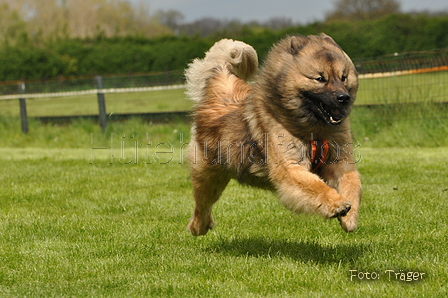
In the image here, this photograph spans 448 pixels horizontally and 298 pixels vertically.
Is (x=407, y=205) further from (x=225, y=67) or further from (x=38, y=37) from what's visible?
(x=38, y=37)

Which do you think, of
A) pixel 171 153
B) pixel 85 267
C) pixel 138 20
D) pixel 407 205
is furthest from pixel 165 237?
pixel 138 20

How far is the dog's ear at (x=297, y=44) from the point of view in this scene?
4.13 metres

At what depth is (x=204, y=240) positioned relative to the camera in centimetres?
488

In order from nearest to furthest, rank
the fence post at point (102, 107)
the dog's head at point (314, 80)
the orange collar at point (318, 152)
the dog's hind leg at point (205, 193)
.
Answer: the dog's head at point (314, 80) → the orange collar at point (318, 152) → the dog's hind leg at point (205, 193) → the fence post at point (102, 107)

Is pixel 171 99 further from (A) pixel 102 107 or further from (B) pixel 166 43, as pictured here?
(B) pixel 166 43

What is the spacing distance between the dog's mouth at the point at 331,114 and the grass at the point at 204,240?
38.3 inches

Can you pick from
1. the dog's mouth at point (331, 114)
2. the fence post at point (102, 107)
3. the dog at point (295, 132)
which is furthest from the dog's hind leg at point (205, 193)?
the fence post at point (102, 107)

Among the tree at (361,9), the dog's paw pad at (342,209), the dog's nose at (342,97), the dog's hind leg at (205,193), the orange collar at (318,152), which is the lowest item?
the dog's hind leg at (205,193)

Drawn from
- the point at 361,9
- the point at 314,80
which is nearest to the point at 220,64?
the point at 314,80

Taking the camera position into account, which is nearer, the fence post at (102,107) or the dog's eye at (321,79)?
the dog's eye at (321,79)

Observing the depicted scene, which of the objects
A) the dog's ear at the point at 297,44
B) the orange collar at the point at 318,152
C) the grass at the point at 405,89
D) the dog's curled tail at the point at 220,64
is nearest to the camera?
the orange collar at the point at 318,152

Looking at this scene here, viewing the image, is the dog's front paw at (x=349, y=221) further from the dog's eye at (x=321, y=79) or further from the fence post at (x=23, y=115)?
the fence post at (x=23, y=115)

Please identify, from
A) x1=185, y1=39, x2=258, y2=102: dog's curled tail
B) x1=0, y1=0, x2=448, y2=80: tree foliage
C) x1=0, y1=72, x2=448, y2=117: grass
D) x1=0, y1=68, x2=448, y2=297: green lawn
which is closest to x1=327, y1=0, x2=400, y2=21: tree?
x1=0, y1=0, x2=448, y2=80: tree foliage

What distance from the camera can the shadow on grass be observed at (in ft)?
13.6
